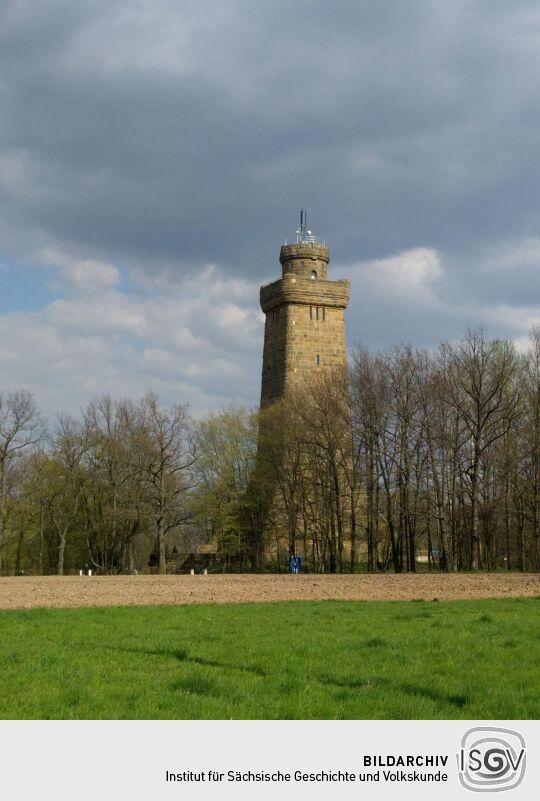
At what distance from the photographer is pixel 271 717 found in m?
8.96

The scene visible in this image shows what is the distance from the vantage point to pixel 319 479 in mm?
63875

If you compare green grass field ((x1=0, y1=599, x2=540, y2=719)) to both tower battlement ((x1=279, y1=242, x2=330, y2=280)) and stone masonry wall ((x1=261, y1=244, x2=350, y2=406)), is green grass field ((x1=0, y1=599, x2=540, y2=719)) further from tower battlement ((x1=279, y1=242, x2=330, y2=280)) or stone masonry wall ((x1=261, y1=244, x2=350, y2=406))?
tower battlement ((x1=279, y1=242, x2=330, y2=280))

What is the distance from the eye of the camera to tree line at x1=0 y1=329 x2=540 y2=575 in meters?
53.7

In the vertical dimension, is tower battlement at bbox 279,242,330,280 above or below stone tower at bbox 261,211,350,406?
above

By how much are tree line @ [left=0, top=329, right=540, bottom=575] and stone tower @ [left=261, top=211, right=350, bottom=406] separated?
3164 millimetres

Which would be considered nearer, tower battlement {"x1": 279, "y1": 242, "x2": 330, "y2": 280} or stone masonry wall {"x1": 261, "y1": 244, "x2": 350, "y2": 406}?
stone masonry wall {"x1": 261, "y1": 244, "x2": 350, "y2": 406}
